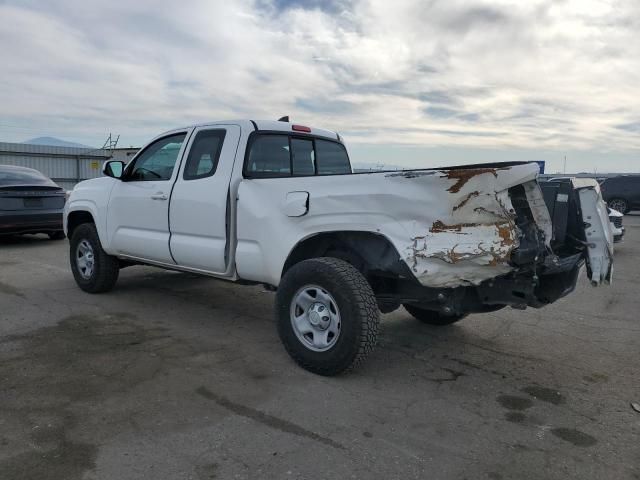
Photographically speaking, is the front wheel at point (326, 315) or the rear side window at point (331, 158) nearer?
the front wheel at point (326, 315)

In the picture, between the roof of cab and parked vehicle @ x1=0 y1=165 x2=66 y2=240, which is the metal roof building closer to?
parked vehicle @ x1=0 y1=165 x2=66 y2=240

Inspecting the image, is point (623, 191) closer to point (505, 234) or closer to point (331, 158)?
point (331, 158)

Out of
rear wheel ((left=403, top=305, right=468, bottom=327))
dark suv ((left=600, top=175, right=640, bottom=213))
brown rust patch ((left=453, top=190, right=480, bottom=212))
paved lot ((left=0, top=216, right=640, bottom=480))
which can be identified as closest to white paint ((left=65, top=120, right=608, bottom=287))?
brown rust patch ((left=453, top=190, right=480, bottom=212))

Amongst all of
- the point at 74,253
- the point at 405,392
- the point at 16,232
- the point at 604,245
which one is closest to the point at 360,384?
the point at 405,392

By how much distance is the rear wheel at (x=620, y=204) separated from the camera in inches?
850

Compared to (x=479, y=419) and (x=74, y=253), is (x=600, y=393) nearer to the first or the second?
(x=479, y=419)

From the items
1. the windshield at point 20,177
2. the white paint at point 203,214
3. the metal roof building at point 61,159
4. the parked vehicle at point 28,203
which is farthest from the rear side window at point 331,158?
the metal roof building at point 61,159

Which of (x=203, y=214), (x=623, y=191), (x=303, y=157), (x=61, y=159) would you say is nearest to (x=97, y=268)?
(x=203, y=214)

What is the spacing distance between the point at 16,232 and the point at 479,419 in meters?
9.38

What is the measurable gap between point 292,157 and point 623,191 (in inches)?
806

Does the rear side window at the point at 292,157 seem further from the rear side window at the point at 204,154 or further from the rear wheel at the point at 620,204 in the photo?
the rear wheel at the point at 620,204

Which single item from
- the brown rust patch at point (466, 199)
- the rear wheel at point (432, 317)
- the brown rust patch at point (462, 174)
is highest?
the brown rust patch at point (462, 174)

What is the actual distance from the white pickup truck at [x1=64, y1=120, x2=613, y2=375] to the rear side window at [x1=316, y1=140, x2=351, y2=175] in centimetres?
3

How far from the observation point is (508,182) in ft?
11.0
